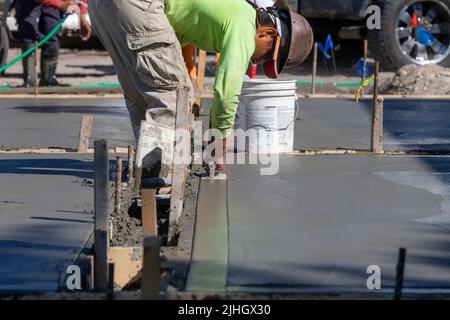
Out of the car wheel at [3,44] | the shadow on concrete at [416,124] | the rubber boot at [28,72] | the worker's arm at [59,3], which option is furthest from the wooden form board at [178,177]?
the car wheel at [3,44]

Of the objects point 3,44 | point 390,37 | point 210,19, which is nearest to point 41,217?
point 210,19

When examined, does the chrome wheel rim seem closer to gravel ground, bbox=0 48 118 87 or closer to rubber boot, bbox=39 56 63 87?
gravel ground, bbox=0 48 118 87

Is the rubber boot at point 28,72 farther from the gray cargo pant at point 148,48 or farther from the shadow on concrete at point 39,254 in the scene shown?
the shadow on concrete at point 39,254

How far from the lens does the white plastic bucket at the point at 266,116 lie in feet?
27.9

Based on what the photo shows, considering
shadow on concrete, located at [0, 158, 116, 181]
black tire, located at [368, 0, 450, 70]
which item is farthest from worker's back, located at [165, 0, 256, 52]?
black tire, located at [368, 0, 450, 70]

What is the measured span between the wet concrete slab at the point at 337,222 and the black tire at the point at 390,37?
20.1 feet

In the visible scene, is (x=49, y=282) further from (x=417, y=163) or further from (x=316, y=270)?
(x=417, y=163)

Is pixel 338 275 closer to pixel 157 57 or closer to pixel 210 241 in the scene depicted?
pixel 210 241

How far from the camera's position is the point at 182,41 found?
23.4 ft

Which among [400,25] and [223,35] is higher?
[400,25]

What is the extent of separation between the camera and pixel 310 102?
11.9m

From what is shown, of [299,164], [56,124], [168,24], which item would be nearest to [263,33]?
[168,24]

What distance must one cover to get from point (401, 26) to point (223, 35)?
327 inches

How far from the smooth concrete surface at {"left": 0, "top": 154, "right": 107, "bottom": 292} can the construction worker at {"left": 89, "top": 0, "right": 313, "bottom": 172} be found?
84 centimetres
